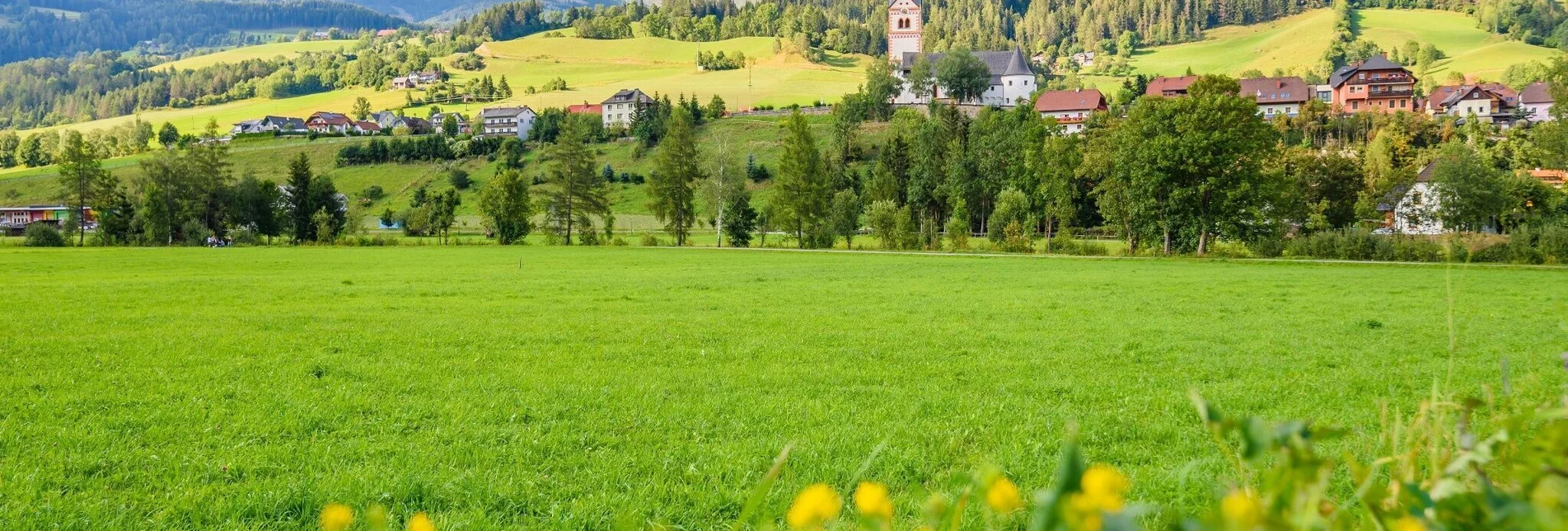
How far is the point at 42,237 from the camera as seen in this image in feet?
213

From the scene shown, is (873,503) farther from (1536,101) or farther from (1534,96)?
(1534,96)

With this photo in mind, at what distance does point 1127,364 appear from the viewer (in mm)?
11148

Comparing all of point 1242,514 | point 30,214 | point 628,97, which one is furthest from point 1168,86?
point 30,214

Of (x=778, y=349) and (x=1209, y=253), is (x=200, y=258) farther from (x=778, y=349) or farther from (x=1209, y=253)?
(x=1209, y=253)

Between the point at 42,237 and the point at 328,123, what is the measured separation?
108354 millimetres

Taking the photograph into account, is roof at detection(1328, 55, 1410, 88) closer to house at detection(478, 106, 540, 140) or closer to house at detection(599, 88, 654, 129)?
house at detection(599, 88, 654, 129)

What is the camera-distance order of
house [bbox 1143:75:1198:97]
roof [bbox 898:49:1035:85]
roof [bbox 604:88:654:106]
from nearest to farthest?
house [bbox 1143:75:1198:97], roof [bbox 898:49:1035:85], roof [bbox 604:88:654:106]

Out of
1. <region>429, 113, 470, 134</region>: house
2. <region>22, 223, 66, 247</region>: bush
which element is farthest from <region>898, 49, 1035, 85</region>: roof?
<region>22, 223, 66, 247</region>: bush

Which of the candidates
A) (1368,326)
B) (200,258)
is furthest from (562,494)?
(200,258)

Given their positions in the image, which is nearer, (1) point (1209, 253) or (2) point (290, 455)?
(2) point (290, 455)

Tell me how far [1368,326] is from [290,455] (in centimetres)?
1734

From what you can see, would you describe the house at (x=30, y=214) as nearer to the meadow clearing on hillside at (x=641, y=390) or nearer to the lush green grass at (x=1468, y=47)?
the meadow clearing on hillside at (x=641, y=390)

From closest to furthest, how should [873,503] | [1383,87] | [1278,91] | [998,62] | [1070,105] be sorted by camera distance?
[873,503], [1383,87], [1278,91], [1070,105], [998,62]

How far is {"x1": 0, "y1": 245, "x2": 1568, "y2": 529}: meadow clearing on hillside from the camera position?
216 inches
